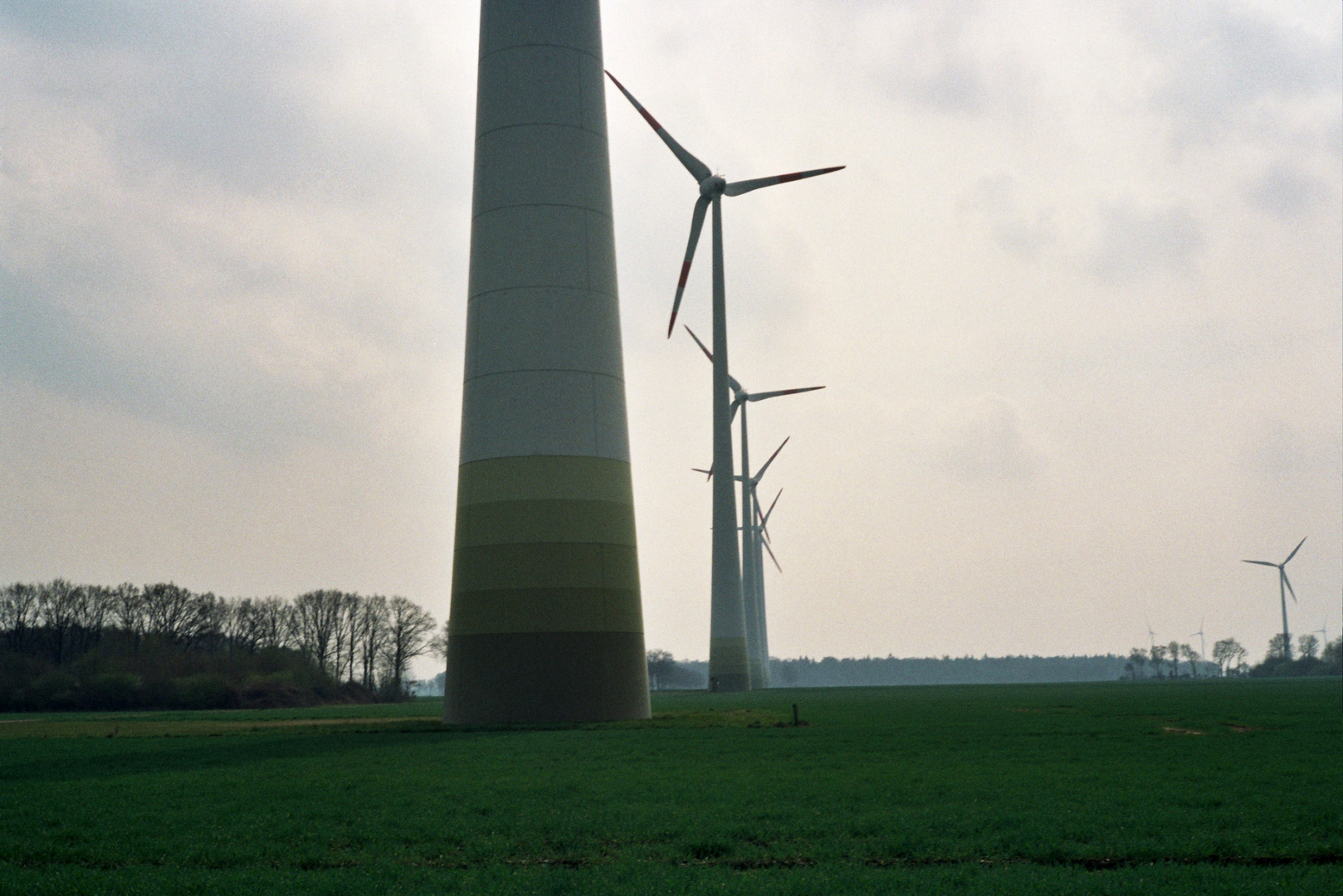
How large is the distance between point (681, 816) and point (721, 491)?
76.2m

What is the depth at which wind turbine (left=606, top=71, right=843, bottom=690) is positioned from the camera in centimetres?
9138

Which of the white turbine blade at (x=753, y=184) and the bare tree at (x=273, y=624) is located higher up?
the white turbine blade at (x=753, y=184)

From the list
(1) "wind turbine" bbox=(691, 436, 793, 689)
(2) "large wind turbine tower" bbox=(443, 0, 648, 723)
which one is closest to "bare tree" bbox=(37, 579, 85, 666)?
(1) "wind turbine" bbox=(691, 436, 793, 689)

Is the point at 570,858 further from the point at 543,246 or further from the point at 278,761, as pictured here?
the point at 543,246

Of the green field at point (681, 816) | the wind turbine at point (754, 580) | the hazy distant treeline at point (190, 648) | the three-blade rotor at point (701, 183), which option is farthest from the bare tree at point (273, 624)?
the green field at point (681, 816)

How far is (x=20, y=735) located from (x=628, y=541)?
2432 centimetres

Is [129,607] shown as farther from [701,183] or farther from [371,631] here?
[701,183]

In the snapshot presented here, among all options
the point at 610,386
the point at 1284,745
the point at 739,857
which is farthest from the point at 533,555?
the point at 739,857

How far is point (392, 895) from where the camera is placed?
47.5 feet

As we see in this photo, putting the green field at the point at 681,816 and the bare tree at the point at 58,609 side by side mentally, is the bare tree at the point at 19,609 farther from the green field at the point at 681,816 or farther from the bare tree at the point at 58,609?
the green field at the point at 681,816

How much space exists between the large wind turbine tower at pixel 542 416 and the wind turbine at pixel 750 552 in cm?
7110

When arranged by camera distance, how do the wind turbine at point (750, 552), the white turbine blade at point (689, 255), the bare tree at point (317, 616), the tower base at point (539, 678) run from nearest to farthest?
1. the tower base at point (539, 678)
2. the white turbine blade at point (689, 255)
3. the wind turbine at point (750, 552)
4. the bare tree at point (317, 616)

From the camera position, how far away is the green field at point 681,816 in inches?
607

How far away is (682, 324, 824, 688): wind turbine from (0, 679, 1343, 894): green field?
8835 centimetres
